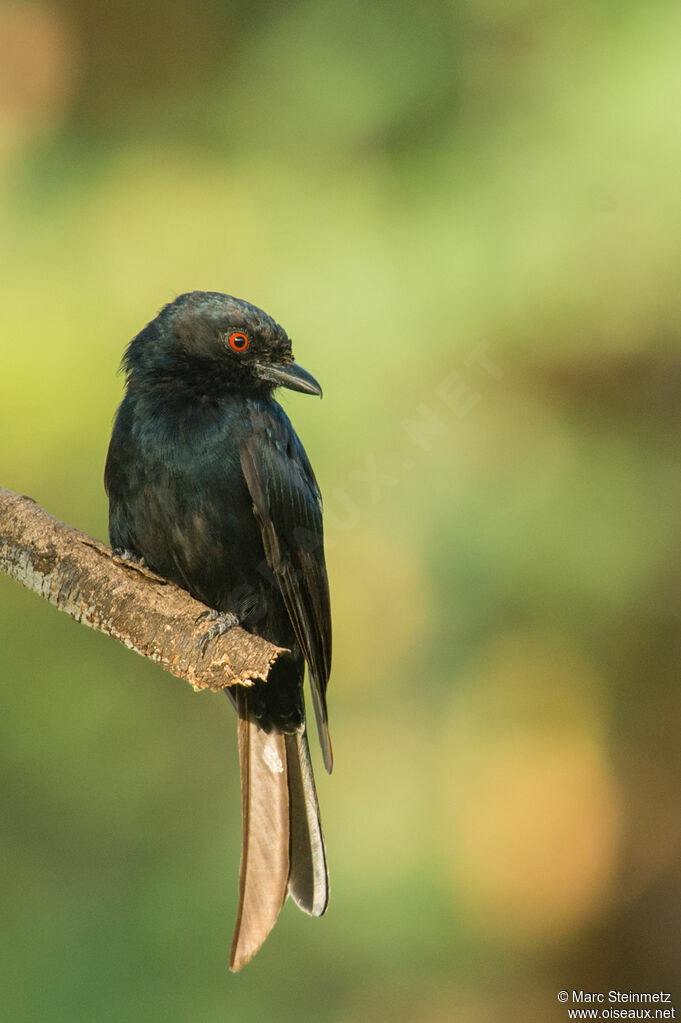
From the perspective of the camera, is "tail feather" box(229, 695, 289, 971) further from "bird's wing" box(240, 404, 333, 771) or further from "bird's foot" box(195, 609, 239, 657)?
"bird's foot" box(195, 609, 239, 657)

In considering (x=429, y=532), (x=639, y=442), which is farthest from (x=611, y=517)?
(x=429, y=532)

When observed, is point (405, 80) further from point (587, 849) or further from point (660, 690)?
point (587, 849)

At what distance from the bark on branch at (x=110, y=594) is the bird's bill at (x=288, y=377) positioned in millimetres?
821

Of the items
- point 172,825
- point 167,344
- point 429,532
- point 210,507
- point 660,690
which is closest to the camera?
point 210,507

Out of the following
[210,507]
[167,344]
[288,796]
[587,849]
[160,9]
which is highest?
[160,9]

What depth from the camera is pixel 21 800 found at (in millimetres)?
6148

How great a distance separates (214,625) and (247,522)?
1.82 ft

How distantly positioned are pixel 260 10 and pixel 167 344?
13.4 ft

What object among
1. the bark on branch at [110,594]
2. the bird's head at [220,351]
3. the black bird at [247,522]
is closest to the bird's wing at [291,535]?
the black bird at [247,522]

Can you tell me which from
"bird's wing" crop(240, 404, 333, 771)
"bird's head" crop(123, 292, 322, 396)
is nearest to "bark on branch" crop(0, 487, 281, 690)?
"bird's wing" crop(240, 404, 333, 771)

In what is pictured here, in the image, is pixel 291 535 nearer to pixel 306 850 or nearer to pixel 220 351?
pixel 220 351

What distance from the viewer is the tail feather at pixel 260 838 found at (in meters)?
3.50

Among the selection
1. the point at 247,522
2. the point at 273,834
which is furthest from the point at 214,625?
the point at 273,834

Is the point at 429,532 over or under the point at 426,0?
under
